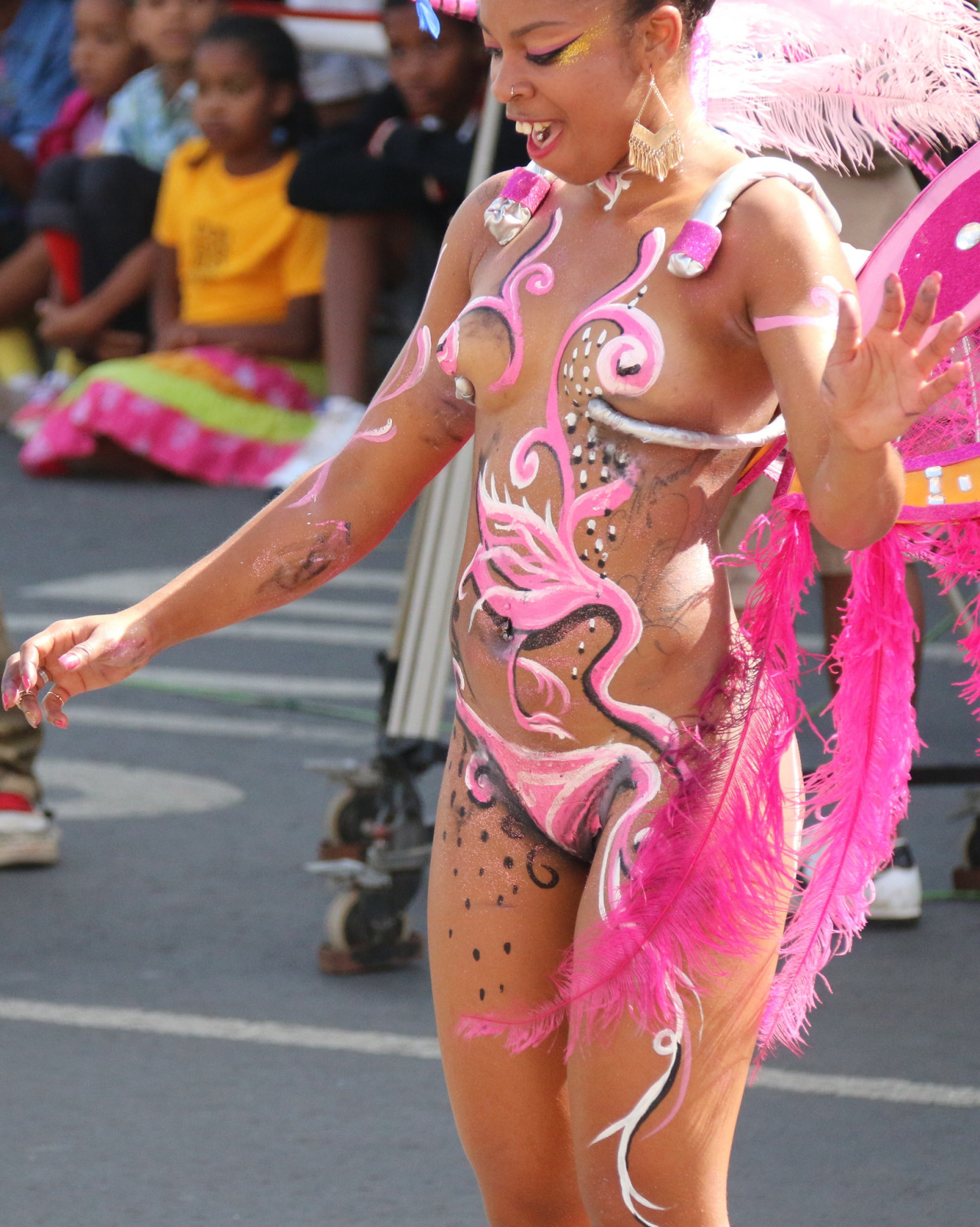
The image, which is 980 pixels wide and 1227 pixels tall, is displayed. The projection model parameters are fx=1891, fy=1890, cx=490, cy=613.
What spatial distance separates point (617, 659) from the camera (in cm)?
201

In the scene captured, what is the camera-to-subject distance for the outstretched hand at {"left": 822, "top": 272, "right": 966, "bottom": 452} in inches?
64.4

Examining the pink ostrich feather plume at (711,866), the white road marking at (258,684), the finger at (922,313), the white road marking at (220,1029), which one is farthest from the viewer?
the white road marking at (258,684)

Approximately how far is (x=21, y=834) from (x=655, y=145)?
118 inches

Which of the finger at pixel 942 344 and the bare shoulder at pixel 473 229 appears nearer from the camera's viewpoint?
A: the finger at pixel 942 344

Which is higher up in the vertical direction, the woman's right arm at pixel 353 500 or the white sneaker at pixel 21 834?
the woman's right arm at pixel 353 500

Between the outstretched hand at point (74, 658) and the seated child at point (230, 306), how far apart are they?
24.1 feet

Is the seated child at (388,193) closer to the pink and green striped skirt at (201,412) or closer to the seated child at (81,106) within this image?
the pink and green striped skirt at (201,412)

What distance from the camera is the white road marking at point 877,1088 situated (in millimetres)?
3306

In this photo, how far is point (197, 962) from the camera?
157 inches

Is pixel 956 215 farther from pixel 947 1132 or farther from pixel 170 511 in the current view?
pixel 170 511

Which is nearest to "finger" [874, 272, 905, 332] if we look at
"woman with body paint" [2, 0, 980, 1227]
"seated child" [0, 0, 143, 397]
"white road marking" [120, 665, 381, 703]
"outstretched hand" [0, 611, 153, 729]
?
"woman with body paint" [2, 0, 980, 1227]

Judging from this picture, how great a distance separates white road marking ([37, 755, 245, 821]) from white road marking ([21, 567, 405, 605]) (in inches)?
67.9

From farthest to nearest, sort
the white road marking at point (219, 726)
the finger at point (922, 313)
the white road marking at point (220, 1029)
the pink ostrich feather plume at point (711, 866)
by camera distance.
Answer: the white road marking at point (219, 726) < the white road marking at point (220, 1029) < the pink ostrich feather plume at point (711, 866) < the finger at point (922, 313)

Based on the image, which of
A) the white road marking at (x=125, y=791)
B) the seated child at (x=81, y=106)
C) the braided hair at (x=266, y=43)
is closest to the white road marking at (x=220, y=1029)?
the white road marking at (x=125, y=791)
